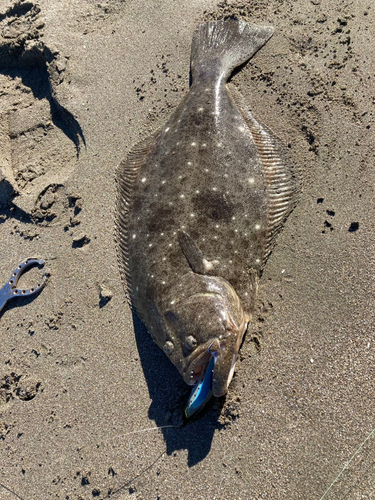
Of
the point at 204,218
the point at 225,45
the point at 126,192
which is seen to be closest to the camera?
the point at 204,218

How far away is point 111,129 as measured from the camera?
3.98 metres

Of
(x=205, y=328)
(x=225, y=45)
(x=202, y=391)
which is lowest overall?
(x=202, y=391)

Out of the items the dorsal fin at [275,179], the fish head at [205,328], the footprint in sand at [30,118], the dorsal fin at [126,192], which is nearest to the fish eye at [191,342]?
the fish head at [205,328]

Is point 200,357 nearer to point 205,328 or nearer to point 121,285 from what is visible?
point 205,328

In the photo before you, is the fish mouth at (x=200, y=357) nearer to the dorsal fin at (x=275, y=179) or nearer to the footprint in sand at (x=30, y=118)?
the dorsal fin at (x=275, y=179)

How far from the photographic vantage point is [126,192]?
3.72 metres

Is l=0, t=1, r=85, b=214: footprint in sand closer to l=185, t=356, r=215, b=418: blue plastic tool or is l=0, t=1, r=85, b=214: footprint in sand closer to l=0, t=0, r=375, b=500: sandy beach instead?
l=0, t=0, r=375, b=500: sandy beach

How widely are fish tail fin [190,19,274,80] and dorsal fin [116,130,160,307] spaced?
983 mm

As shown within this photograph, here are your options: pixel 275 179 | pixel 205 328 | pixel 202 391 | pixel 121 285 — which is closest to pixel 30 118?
pixel 121 285

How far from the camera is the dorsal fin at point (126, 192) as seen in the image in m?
3.58

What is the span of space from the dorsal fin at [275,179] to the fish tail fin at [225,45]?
726 millimetres

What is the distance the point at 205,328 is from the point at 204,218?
105cm

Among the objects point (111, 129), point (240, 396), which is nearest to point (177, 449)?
point (240, 396)

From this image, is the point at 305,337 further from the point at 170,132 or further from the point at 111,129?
the point at 111,129
